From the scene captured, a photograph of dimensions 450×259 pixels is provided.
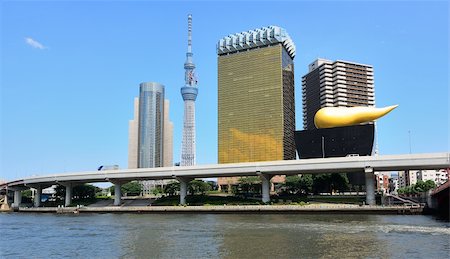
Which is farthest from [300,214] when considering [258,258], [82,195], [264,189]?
[82,195]

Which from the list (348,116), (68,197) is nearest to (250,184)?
(348,116)

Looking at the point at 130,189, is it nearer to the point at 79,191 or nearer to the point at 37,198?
the point at 79,191

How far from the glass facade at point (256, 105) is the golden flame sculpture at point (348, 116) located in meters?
83.9

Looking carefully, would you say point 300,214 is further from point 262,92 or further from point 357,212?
point 262,92

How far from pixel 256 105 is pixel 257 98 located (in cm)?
301

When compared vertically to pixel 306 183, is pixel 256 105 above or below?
above

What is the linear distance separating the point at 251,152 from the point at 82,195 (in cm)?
7559

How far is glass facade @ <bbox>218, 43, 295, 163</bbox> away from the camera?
183m

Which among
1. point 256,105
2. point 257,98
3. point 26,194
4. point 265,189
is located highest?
point 257,98

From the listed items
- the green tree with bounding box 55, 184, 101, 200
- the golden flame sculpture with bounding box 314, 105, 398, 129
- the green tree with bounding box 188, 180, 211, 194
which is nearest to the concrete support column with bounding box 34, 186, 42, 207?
the green tree with bounding box 55, 184, 101, 200

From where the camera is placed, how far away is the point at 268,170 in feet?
286

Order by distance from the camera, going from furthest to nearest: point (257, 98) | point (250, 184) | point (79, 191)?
point (257, 98) → point (79, 191) → point (250, 184)

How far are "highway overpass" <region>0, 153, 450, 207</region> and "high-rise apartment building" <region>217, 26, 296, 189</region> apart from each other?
85.6 meters

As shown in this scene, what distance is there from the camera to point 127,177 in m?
105
